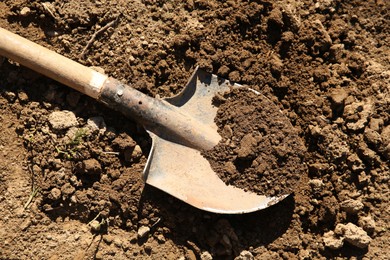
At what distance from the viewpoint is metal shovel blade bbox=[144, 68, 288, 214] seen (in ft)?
9.77

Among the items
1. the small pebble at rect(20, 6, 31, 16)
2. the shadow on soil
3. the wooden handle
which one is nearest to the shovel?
the wooden handle

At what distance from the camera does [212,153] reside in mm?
3031

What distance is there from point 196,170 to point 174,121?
356 millimetres

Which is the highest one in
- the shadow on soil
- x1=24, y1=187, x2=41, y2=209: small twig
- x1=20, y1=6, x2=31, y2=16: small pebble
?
x1=20, y1=6, x2=31, y2=16: small pebble

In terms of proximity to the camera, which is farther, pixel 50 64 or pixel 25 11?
pixel 25 11

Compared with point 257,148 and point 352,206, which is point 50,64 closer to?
point 257,148

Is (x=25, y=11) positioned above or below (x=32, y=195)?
above

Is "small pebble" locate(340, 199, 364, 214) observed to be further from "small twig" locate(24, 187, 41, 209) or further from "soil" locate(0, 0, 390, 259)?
"small twig" locate(24, 187, 41, 209)

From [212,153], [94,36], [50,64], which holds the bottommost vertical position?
[212,153]

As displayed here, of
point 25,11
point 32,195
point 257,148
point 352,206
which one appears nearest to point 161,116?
point 257,148

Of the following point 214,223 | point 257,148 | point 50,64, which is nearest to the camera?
point 50,64

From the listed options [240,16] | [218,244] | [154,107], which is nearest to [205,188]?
[218,244]

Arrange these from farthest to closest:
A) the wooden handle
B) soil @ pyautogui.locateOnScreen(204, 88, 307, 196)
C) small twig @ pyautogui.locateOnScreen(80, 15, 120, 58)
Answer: small twig @ pyautogui.locateOnScreen(80, 15, 120, 58)
soil @ pyautogui.locateOnScreen(204, 88, 307, 196)
the wooden handle

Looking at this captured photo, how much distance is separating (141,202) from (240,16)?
1421mm
